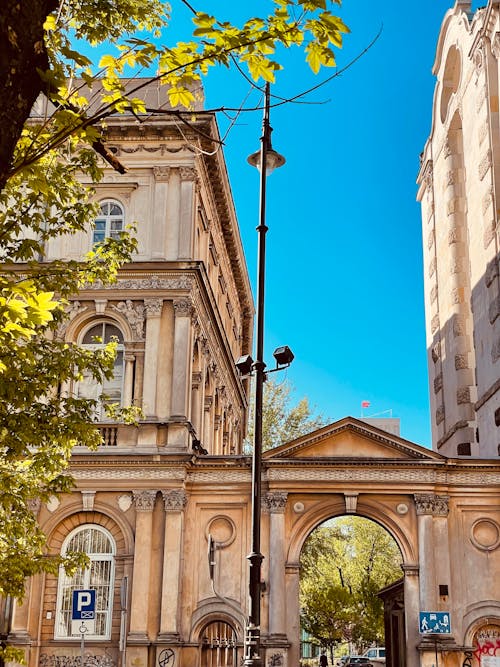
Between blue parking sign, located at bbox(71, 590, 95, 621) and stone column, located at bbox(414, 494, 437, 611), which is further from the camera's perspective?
stone column, located at bbox(414, 494, 437, 611)

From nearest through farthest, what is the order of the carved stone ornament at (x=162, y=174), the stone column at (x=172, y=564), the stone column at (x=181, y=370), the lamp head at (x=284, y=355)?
1. the lamp head at (x=284, y=355)
2. the stone column at (x=172, y=564)
3. the stone column at (x=181, y=370)
4. the carved stone ornament at (x=162, y=174)

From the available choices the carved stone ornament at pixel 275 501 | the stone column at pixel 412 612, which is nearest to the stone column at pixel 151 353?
the carved stone ornament at pixel 275 501

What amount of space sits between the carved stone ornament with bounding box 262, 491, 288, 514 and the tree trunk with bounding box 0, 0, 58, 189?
2351cm

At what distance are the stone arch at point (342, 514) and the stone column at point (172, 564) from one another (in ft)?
11.3

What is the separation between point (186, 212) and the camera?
31.9m

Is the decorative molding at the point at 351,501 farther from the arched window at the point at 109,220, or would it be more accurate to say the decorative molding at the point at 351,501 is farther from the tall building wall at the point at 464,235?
the arched window at the point at 109,220

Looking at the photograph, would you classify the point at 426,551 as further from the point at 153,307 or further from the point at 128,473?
the point at 153,307

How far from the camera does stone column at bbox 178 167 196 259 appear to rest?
31.4m

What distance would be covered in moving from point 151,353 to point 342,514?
798 cm

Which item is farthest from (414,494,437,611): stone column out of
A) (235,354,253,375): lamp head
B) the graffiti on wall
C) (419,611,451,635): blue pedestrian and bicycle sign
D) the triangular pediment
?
(235,354,253,375): lamp head

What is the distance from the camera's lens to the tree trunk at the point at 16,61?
5.55m

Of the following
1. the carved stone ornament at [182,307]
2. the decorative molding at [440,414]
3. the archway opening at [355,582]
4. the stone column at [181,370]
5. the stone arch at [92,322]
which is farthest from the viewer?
the archway opening at [355,582]

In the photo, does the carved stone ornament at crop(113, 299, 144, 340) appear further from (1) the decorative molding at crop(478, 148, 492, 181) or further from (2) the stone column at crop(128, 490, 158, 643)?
(1) the decorative molding at crop(478, 148, 492, 181)

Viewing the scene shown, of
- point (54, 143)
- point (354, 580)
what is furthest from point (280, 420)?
point (54, 143)
